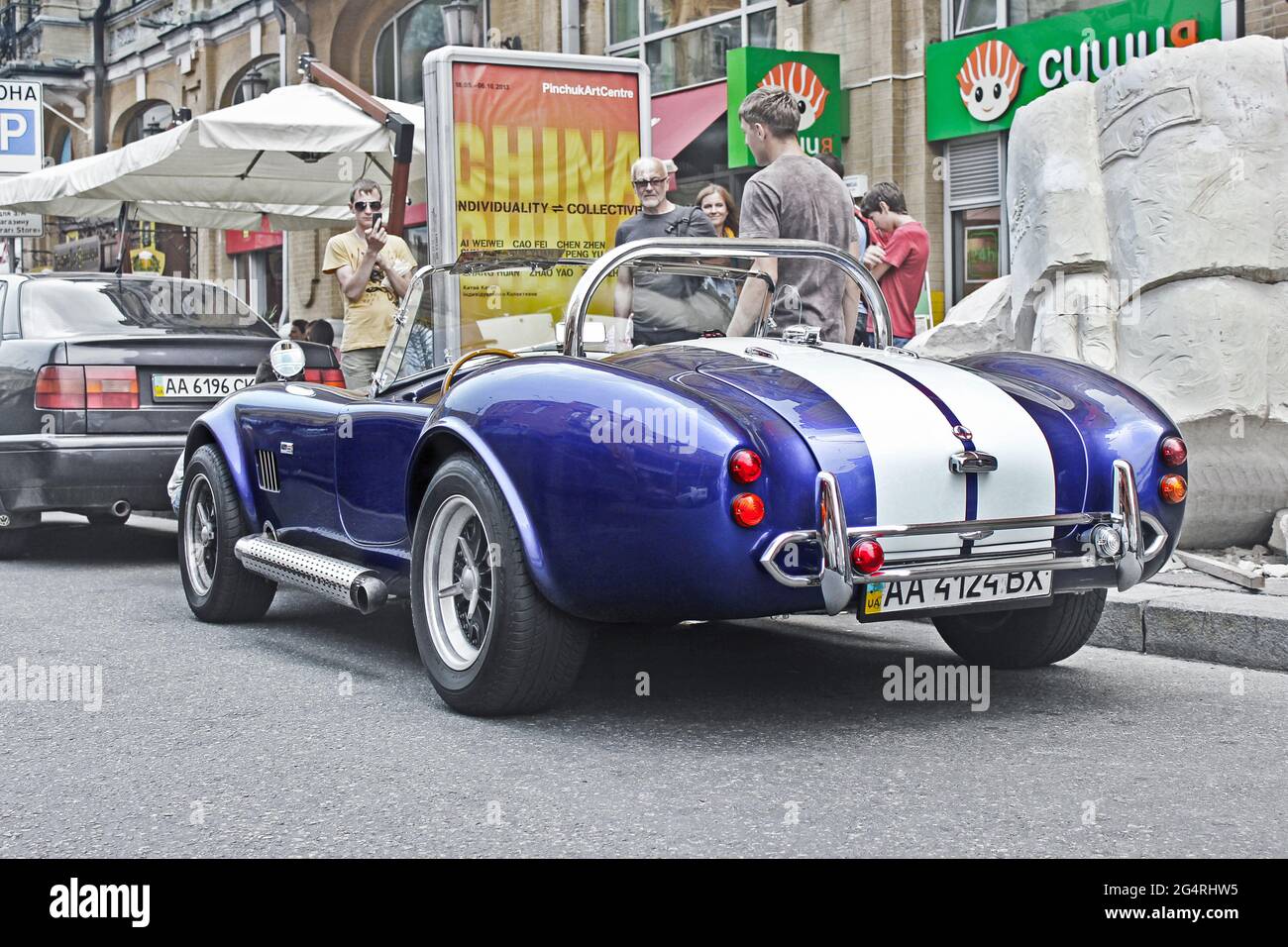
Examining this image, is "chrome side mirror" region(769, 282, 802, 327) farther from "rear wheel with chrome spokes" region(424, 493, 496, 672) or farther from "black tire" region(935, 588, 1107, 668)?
"rear wheel with chrome spokes" region(424, 493, 496, 672)

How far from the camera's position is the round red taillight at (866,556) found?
Answer: 4008 millimetres

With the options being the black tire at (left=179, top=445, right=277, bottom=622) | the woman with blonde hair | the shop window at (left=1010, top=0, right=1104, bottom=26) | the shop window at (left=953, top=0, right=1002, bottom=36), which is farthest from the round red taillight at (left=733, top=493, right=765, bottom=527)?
the shop window at (left=953, top=0, right=1002, bottom=36)

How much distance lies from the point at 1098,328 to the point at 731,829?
451 cm

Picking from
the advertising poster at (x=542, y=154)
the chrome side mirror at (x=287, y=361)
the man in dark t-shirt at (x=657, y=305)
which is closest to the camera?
the man in dark t-shirt at (x=657, y=305)

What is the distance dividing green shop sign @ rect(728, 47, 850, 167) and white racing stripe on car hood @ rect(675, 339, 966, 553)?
1124 cm

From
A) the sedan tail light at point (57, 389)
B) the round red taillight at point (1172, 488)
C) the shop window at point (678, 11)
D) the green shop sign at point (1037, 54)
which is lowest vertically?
the round red taillight at point (1172, 488)

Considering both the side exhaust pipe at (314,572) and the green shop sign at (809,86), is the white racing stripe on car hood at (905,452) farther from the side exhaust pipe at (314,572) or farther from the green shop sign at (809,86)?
the green shop sign at (809,86)

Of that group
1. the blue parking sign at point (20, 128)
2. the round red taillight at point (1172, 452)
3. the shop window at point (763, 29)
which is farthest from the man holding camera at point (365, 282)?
the blue parking sign at point (20, 128)

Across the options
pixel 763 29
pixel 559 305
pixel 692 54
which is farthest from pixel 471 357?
pixel 692 54

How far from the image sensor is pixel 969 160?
14.7 m

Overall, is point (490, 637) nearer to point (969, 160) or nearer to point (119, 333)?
point (119, 333)

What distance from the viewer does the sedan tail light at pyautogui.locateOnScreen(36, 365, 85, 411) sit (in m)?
8.50

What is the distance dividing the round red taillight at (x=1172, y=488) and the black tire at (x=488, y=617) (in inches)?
65.7
